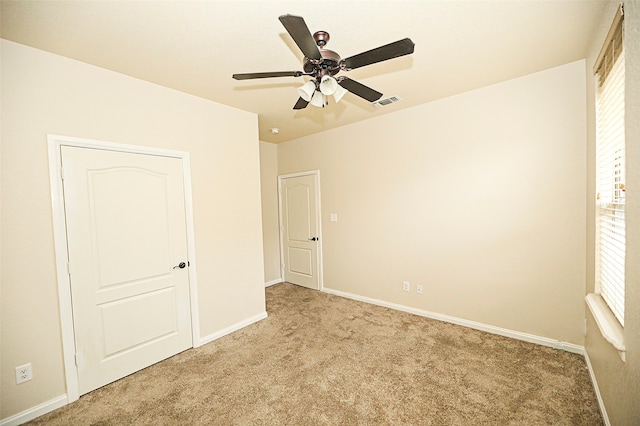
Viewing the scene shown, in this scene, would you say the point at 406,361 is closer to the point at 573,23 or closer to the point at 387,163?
the point at 387,163

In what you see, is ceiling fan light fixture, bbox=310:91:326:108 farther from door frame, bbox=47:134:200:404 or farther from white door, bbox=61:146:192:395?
door frame, bbox=47:134:200:404

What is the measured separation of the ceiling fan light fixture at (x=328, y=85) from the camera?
5.07 ft

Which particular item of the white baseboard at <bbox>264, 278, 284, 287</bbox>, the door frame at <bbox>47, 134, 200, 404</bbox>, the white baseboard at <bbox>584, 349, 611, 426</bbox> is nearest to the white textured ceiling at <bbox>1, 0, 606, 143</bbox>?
the door frame at <bbox>47, 134, 200, 404</bbox>

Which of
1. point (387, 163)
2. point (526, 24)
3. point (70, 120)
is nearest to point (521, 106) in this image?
point (526, 24)

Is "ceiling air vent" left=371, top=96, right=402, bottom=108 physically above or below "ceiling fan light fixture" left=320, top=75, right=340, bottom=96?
above

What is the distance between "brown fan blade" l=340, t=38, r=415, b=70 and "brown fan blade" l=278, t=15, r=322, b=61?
0.20 meters

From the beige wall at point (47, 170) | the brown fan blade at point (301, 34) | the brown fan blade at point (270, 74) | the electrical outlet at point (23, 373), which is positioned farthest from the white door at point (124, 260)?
the brown fan blade at point (301, 34)

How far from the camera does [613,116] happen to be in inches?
65.3

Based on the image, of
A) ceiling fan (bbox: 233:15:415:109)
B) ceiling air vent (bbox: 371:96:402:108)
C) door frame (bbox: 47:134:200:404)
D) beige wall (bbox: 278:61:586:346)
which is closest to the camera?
ceiling fan (bbox: 233:15:415:109)

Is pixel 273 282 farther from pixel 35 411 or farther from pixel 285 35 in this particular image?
pixel 285 35

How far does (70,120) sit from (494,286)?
4.26m

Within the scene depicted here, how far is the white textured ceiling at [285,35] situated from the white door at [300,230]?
2170 mm

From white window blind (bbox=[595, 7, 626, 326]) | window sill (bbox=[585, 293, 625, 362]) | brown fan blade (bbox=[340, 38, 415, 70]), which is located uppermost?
brown fan blade (bbox=[340, 38, 415, 70])

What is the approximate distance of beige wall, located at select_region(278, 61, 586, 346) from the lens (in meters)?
2.43
